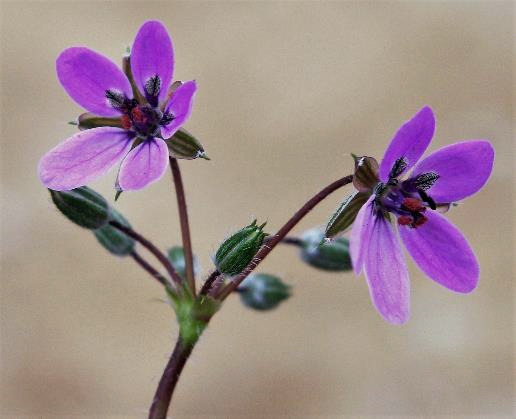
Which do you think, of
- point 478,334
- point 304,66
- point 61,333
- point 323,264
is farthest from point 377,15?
point 323,264

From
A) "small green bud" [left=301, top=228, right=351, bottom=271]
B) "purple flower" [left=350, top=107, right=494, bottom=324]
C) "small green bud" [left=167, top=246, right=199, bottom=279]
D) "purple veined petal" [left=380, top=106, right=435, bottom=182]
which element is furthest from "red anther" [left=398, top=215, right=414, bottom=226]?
"small green bud" [left=167, top=246, right=199, bottom=279]

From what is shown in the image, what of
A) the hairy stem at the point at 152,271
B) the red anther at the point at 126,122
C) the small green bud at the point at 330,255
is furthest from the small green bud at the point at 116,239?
the small green bud at the point at 330,255

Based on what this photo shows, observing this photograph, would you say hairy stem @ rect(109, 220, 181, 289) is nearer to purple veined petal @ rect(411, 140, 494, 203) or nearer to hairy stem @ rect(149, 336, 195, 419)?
hairy stem @ rect(149, 336, 195, 419)

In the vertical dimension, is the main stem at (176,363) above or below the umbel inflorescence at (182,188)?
below

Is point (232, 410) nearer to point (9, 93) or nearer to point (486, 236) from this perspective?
point (486, 236)

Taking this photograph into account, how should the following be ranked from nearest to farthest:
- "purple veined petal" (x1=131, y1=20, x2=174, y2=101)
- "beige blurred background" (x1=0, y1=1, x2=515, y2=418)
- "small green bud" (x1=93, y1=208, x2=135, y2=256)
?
1. "purple veined petal" (x1=131, y1=20, x2=174, y2=101)
2. "small green bud" (x1=93, y1=208, x2=135, y2=256)
3. "beige blurred background" (x1=0, y1=1, x2=515, y2=418)

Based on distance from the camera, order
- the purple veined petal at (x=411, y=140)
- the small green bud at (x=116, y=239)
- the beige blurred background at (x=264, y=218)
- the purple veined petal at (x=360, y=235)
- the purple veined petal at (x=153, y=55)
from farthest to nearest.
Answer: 1. the beige blurred background at (x=264, y=218)
2. the small green bud at (x=116, y=239)
3. the purple veined petal at (x=153, y=55)
4. the purple veined petal at (x=411, y=140)
5. the purple veined petal at (x=360, y=235)

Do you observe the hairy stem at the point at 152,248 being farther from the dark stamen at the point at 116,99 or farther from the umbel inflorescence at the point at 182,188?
the dark stamen at the point at 116,99
